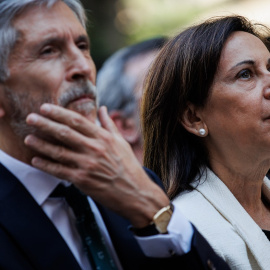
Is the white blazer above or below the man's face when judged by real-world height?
below

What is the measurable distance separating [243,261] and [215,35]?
1.26 metres

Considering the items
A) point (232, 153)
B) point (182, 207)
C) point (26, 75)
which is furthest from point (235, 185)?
point (26, 75)

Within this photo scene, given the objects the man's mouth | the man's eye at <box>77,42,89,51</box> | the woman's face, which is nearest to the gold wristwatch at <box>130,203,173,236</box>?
the man's mouth

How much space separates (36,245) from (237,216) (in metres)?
1.29

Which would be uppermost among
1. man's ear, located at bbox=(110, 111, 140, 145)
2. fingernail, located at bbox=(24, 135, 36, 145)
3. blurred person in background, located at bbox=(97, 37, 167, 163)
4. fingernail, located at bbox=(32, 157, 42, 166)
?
fingernail, located at bbox=(24, 135, 36, 145)

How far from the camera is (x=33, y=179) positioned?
7.63ft

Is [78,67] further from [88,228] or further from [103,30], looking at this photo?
[103,30]

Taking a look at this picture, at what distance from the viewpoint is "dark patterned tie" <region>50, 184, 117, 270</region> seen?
88.1 inches

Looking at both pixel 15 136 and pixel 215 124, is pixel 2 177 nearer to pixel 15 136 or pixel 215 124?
pixel 15 136

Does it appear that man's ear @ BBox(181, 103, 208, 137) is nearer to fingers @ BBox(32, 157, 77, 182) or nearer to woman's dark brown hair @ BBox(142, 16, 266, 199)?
woman's dark brown hair @ BBox(142, 16, 266, 199)

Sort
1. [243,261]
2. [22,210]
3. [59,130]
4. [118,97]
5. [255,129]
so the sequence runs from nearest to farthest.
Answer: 1. [59,130]
2. [22,210]
3. [243,261]
4. [255,129]
5. [118,97]

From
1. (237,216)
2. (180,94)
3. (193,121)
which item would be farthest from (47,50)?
(237,216)

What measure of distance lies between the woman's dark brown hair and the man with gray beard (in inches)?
36.9

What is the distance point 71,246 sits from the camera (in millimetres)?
2297
